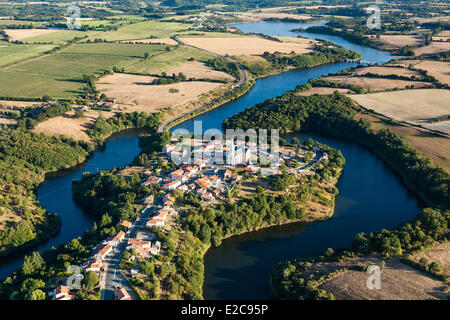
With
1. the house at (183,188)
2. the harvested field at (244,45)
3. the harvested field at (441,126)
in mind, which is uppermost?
the harvested field at (244,45)

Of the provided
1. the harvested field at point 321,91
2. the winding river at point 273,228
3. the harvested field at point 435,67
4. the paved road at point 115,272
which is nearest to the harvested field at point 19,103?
the winding river at point 273,228

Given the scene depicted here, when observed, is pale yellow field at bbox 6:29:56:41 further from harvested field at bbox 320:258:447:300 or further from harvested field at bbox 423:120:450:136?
harvested field at bbox 320:258:447:300

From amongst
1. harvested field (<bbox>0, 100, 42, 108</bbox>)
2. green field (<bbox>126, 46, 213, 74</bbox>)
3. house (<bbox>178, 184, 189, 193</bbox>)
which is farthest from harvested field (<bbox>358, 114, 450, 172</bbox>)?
harvested field (<bbox>0, 100, 42, 108</bbox>)

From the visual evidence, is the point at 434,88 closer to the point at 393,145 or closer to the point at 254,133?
the point at 393,145

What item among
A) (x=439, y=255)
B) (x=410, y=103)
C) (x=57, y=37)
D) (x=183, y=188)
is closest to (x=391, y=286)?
(x=439, y=255)

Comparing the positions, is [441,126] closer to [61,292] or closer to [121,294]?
[121,294]

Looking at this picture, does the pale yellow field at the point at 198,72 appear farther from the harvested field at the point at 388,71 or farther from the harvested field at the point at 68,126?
the harvested field at the point at 68,126
